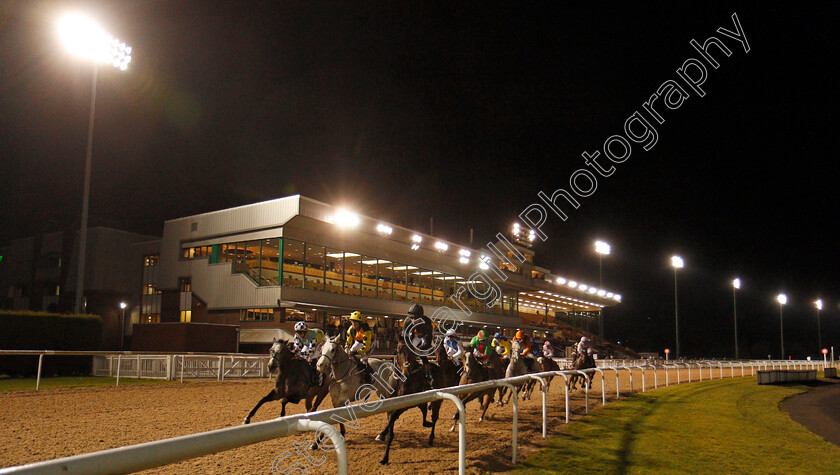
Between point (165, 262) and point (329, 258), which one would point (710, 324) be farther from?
point (165, 262)

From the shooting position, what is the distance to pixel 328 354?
284 inches

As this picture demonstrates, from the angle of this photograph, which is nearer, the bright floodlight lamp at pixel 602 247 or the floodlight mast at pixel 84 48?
the floodlight mast at pixel 84 48

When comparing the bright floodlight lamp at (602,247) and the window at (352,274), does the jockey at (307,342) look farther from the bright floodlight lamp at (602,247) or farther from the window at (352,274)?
the bright floodlight lamp at (602,247)

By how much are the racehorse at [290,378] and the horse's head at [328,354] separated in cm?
43

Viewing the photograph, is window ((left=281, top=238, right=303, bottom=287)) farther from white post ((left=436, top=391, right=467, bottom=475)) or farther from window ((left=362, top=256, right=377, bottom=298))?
white post ((left=436, top=391, right=467, bottom=475))

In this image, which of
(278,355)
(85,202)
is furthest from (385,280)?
(278,355)

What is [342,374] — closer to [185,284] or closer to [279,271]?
[279,271]

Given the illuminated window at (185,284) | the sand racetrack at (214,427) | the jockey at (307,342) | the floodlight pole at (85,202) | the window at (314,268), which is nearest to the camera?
the sand racetrack at (214,427)

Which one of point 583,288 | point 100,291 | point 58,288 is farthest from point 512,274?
point 58,288

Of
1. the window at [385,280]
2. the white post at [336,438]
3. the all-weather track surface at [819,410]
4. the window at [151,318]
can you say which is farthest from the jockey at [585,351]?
the window at [151,318]

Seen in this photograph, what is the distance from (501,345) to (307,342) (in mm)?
5211

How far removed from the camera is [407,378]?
6.98 metres

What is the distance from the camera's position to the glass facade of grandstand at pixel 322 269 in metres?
27.5

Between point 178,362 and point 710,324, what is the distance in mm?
67229
